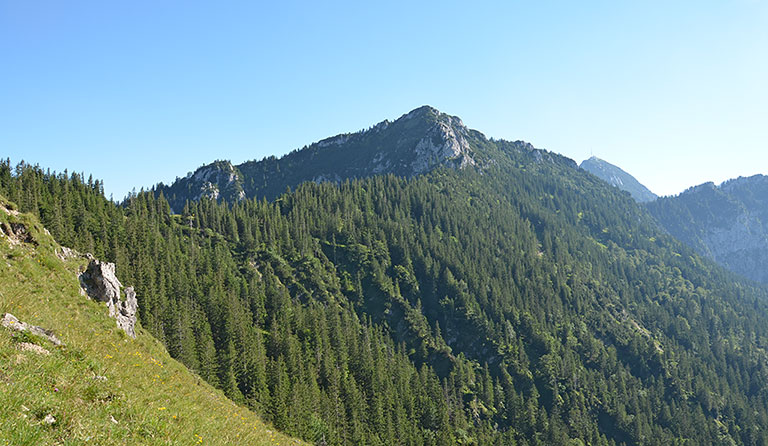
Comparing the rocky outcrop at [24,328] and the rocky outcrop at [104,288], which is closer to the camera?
the rocky outcrop at [24,328]

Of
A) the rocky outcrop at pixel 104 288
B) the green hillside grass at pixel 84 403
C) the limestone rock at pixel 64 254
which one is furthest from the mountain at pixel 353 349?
the green hillside grass at pixel 84 403

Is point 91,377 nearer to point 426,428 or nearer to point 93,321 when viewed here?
point 93,321

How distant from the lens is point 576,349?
A: 19425 centimetres

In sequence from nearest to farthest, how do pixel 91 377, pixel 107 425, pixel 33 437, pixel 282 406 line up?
1. pixel 33 437
2. pixel 107 425
3. pixel 91 377
4. pixel 282 406

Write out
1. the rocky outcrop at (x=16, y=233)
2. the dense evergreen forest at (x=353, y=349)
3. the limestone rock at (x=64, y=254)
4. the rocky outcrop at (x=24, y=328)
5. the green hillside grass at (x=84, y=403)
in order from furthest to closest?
the dense evergreen forest at (x=353, y=349), the limestone rock at (x=64, y=254), the rocky outcrop at (x=16, y=233), the rocky outcrop at (x=24, y=328), the green hillside grass at (x=84, y=403)

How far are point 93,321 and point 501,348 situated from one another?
170482 millimetres

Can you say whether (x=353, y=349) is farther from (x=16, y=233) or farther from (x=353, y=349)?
(x=16, y=233)

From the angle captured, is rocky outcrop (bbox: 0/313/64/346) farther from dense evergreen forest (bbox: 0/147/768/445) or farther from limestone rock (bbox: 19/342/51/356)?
dense evergreen forest (bbox: 0/147/768/445)

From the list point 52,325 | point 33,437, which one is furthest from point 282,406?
point 33,437

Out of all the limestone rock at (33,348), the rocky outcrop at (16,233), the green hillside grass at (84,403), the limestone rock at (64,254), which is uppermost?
the rocky outcrop at (16,233)

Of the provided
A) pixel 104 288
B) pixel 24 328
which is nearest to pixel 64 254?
pixel 104 288

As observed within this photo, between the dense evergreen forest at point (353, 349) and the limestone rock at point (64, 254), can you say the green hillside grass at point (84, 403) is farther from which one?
the dense evergreen forest at point (353, 349)

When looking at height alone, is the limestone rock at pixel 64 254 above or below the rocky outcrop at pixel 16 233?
below

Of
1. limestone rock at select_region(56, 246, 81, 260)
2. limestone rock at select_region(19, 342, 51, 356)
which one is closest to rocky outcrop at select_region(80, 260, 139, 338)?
limestone rock at select_region(56, 246, 81, 260)
